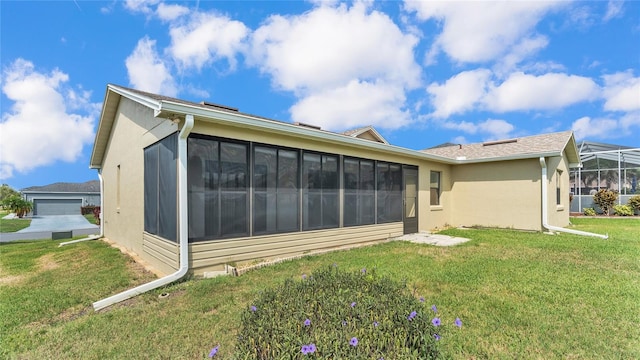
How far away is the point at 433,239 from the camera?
8.46m

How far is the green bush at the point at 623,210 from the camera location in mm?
14891

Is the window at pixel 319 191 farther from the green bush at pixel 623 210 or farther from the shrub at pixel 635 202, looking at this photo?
the shrub at pixel 635 202

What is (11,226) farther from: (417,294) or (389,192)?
(417,294)

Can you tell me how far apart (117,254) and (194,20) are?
6.53m

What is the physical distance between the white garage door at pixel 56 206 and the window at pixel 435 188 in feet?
117

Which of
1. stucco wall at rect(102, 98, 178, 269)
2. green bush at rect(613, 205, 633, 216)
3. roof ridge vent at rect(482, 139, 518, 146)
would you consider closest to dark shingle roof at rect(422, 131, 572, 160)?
roof ridge vent at rect(482, 139, 518, 146)

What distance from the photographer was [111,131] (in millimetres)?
9875

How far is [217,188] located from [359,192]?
156 inches

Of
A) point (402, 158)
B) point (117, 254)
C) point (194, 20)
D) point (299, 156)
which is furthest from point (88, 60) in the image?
point (402, 158)

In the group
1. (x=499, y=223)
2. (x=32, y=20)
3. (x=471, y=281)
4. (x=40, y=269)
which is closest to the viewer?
(x=471, y=281)

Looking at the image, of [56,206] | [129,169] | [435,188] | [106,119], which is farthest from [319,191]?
[56,206]

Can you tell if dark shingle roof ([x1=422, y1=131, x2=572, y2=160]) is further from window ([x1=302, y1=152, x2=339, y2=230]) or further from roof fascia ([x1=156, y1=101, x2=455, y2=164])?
window ([x1=302, y1=152, x2=339, y2=230])

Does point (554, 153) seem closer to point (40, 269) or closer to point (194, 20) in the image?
point (194, 20)

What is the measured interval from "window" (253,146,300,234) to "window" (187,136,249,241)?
267mm
